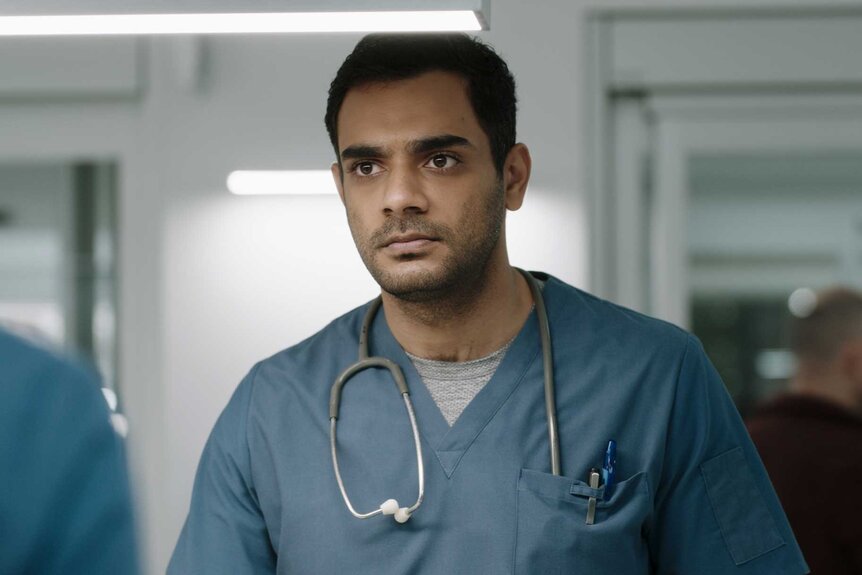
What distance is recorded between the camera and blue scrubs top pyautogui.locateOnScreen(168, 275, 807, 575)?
1310mm

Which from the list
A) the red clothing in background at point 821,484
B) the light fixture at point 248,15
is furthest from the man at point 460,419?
the red clothing in background at point 821,484

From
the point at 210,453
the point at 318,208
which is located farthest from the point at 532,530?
the point at 318,208

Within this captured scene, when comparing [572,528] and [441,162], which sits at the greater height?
[441,162]

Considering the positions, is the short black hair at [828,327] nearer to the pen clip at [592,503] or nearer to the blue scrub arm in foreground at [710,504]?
the blue scrub arm in foreground at [710,504]

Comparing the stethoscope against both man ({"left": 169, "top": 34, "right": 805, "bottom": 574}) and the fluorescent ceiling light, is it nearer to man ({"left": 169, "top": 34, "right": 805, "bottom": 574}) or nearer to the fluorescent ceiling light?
man ({"left": 169, "top": 34, "right": 805, "bottom": 574})

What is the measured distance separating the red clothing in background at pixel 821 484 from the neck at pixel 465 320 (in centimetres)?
68

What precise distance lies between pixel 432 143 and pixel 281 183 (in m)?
1.10

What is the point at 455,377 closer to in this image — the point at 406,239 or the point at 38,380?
the point at 406,239

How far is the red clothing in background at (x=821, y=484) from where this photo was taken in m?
1.90

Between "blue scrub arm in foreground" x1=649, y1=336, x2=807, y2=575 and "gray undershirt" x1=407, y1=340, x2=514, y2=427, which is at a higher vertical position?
"gray undershirt" x1=407, y1=340, x2=514, y2=427

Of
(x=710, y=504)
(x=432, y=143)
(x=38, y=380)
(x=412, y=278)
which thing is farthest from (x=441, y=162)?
(x=38, y=380)

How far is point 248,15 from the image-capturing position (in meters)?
0.96

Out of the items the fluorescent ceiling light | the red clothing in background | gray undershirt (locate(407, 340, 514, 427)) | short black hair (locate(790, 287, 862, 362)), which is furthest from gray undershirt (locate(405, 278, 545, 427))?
the fluorescent ceiling light

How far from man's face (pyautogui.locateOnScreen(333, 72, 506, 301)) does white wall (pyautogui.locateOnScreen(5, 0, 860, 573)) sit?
0.99m
